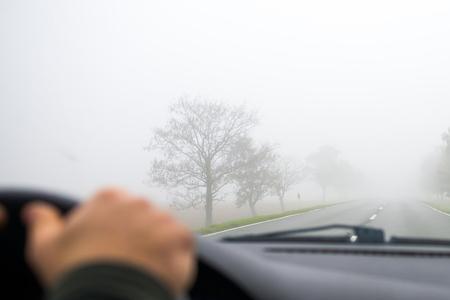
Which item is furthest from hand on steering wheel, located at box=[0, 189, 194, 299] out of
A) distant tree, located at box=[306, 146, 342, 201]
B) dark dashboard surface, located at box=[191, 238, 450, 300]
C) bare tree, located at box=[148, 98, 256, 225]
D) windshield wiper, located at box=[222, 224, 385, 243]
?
distant tree, located at box=[306, 146, 342, 201]

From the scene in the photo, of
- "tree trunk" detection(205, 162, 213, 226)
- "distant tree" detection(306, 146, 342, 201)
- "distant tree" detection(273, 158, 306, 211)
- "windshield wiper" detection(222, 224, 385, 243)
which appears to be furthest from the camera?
"distant tree" detection(306, 146, 342, 201)

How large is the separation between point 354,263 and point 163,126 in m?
21.2

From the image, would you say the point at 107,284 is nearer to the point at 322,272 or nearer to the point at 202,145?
the point at 322,272

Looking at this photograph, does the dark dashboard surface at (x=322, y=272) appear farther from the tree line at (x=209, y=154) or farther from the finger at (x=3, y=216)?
the tree line at (x=209, y=154)

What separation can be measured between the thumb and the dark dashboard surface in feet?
2.60

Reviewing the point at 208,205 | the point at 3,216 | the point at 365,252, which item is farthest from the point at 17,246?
the point at 208,205

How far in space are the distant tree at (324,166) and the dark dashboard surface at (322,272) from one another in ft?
226

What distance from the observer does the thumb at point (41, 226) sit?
0.86m

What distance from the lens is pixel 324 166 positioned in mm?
76812

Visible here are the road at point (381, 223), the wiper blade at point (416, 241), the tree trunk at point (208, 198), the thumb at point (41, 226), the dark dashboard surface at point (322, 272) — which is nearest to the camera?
the thumb at point (41, 226)

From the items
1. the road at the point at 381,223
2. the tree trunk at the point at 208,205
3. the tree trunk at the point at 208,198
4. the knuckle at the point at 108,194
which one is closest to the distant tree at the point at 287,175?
the tree trunk at the point at 208,198

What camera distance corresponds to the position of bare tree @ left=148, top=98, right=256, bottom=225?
23.0 meters

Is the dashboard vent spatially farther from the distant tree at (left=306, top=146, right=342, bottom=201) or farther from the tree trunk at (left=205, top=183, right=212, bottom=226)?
the distant tree at (left=306, top=146, right=342, bottom=201)

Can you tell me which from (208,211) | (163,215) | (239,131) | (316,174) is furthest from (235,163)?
(316,174)
